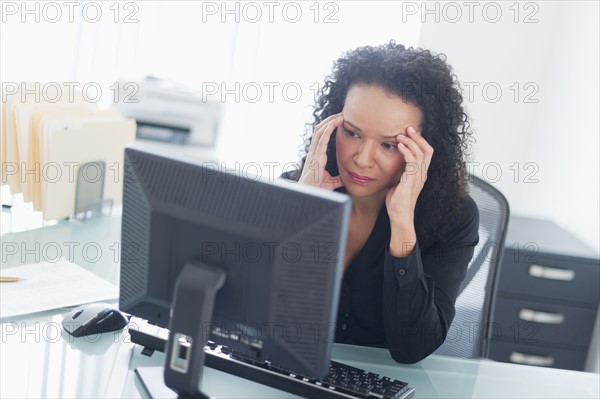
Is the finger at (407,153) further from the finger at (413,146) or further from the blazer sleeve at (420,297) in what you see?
the blazer sleeve at (420,297)

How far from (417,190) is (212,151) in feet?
6.28

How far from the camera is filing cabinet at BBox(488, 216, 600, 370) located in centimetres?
265

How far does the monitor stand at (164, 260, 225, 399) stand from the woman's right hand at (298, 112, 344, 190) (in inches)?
25.3

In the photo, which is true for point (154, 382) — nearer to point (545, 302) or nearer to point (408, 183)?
point (408, 183)

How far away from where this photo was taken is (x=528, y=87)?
3.34 metres

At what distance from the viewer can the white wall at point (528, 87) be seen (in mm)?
3059

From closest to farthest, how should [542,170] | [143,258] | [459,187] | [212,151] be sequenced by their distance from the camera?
[143,258] → [459,187] → [542,170] → [212,151]

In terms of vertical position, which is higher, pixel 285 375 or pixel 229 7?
pixel 229 7

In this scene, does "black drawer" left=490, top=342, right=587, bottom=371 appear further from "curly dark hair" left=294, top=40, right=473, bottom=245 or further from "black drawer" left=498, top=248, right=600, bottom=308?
"curly dark hair" left=294, top=40, right=473, bottom=245

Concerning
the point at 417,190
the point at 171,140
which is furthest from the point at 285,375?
the point at 171,140

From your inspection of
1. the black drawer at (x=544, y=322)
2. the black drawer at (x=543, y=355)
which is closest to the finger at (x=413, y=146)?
the black drawer at (x=544, y=322)

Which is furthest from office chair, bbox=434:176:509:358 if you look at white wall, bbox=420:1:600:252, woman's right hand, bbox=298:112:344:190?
white wall, bbox=420:1:600:252

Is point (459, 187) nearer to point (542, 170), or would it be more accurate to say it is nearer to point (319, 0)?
point (542, 170)

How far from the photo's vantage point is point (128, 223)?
1352mm
